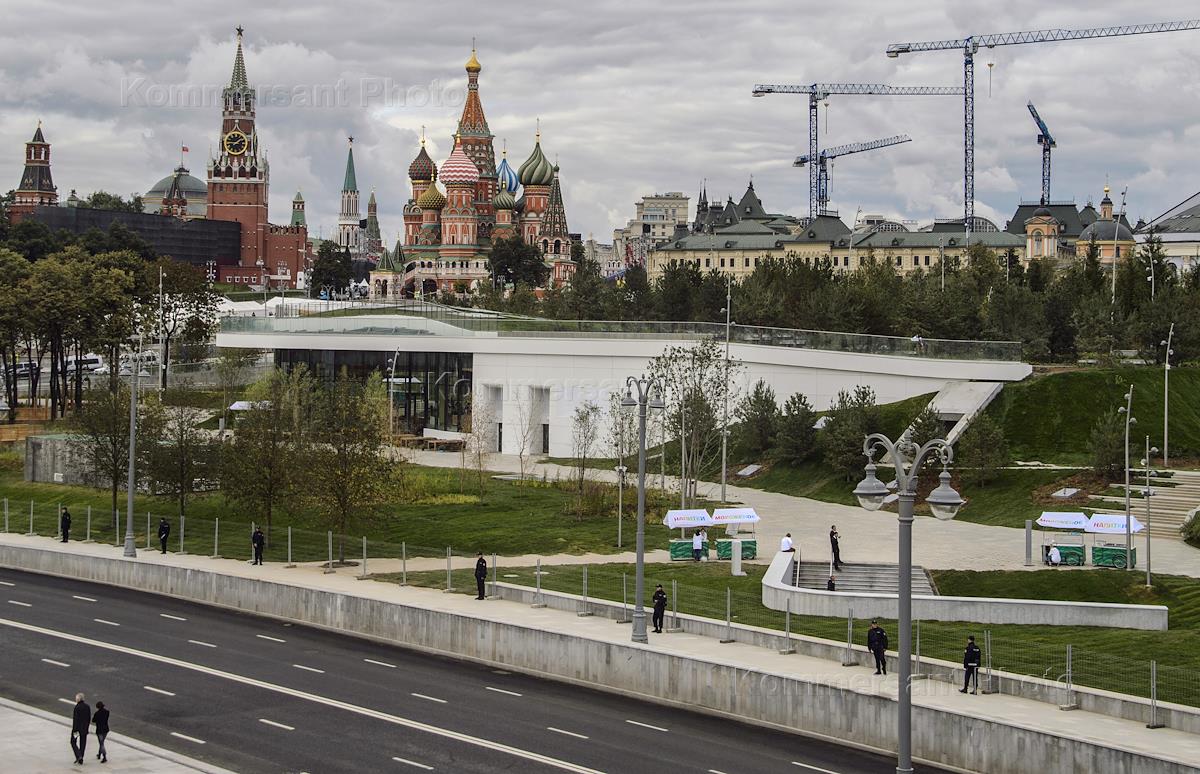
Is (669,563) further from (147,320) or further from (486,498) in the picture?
(147,320)

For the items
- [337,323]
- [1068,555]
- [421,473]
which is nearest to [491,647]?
[1068,555]

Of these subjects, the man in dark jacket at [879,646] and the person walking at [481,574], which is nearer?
the man in dark jacket at [879,646]

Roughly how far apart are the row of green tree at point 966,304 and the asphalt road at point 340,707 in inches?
1856

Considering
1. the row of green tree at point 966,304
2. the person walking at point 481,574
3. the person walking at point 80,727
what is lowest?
the person walking at point 80,727

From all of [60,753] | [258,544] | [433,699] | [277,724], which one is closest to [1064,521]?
[433,699]

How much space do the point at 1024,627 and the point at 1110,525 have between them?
32.2 ft

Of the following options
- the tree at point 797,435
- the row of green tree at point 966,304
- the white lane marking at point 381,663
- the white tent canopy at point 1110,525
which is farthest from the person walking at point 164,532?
the row of green tree at point 966,304

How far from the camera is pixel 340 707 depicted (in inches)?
1257

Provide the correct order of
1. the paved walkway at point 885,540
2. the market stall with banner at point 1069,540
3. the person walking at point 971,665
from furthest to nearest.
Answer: the paved walkway at point 885,540, the market stall with banner at point 1069,540, the person walking at point 971,665

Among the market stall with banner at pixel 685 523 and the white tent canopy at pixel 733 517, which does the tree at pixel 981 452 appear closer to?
the white tent canopy at pixel 733 517

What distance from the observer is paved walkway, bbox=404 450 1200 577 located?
47.1 metres

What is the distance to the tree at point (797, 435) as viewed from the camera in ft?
220

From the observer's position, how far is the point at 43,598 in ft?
148

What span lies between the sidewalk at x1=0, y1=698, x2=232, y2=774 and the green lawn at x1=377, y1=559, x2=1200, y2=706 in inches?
556
